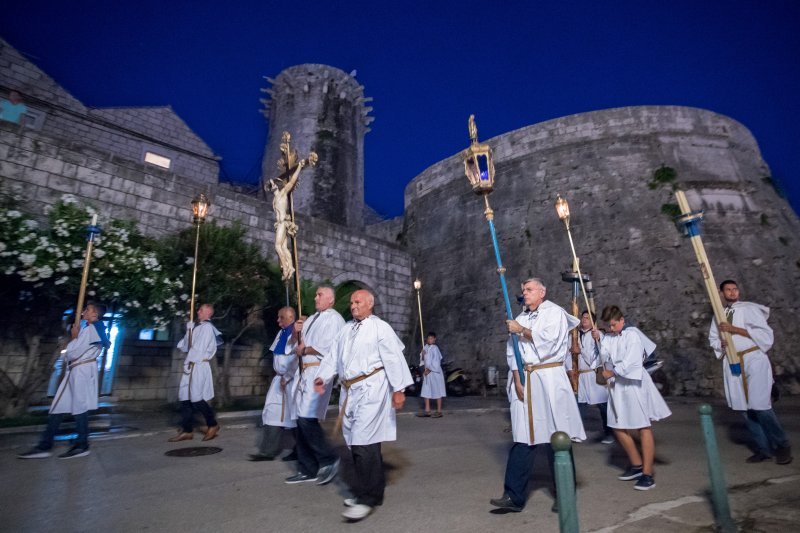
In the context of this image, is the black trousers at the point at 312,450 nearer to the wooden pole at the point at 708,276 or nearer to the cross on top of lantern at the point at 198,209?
the wooden pole at the point at 708,276

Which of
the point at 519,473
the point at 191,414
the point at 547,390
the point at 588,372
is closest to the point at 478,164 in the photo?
the point at 547,390

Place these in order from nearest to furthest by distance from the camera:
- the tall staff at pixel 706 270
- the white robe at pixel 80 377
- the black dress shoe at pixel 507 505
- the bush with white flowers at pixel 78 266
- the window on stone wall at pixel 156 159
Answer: the black dress shoe at pixel 507 505 < the tall staff at pixel 706 270 < the white robe at pixel 80 377 < the bush with white flowers at pixel 78 266 < the window on stone wall at pixel 156 159

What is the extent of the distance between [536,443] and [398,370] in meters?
1.31

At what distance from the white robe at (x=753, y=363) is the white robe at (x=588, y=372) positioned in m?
1.99

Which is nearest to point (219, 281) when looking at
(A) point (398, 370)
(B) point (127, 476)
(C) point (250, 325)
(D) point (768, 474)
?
(C) point (250, 325)

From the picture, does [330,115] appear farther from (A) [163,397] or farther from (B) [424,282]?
(A) [163,397]

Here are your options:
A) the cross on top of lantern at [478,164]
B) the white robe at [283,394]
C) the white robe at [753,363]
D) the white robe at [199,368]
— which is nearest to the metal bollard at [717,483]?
the white robe at [753,363]

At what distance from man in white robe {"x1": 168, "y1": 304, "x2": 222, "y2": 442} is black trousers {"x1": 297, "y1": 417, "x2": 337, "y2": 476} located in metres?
2.60

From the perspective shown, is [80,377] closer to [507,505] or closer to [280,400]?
[280,400]

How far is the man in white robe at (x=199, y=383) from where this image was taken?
20.7ft

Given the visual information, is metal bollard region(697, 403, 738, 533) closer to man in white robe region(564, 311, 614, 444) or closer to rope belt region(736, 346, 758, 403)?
rope belt region(736, 346, 758, 403)

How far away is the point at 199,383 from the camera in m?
6.34

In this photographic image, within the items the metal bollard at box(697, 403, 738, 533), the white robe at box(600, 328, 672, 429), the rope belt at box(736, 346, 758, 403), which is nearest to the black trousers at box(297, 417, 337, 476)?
the white robe at box(600, 328, 672, 429)

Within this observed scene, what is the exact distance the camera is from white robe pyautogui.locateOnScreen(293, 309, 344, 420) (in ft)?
14.5
